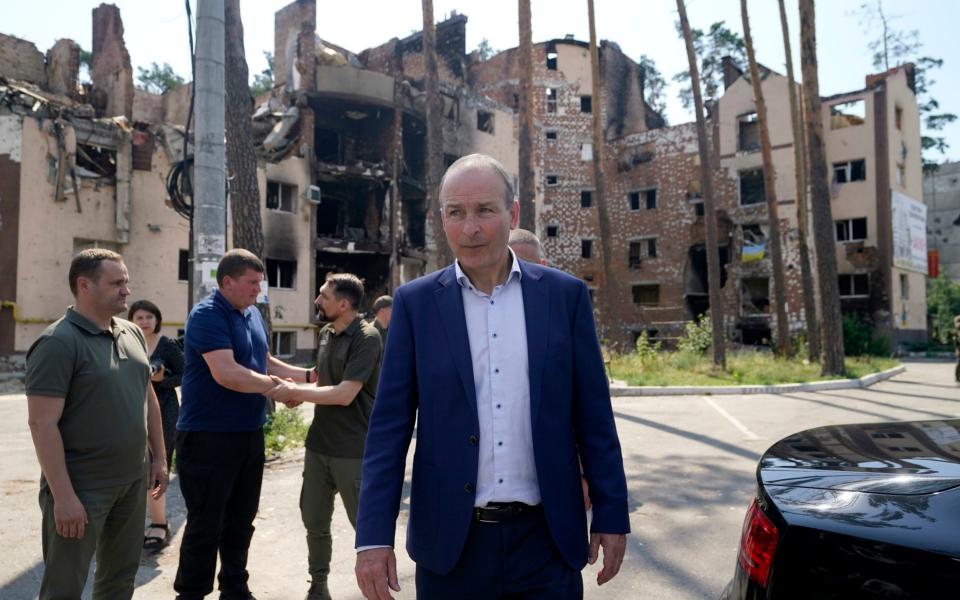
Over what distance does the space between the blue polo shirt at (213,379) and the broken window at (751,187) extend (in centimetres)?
3409

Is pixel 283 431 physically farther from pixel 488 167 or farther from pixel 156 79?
pixel 156 79

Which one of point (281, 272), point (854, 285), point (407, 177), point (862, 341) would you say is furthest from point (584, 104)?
point (281, 272)

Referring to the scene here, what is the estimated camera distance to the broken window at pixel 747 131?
33938 mm

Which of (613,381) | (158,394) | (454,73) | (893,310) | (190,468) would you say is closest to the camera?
(190,468)

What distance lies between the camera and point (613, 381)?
1593 cm

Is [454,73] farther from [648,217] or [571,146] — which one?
[648,217]

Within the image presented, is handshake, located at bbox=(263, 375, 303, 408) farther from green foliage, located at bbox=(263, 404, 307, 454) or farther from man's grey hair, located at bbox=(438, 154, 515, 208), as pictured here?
green foliage, located at bbox=(263, 404, 307, 454)

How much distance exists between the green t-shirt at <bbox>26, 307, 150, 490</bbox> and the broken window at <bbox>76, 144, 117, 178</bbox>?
763 inches

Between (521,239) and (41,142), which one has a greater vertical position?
(41,142)

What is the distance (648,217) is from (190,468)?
1408 inches

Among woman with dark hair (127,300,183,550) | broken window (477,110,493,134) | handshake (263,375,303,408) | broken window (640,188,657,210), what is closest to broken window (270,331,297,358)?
broken window (477,110,493,134)

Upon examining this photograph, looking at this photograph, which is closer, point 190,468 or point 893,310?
point 190,468

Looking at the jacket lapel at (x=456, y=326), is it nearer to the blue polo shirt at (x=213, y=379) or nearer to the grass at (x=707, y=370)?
the blue polo shirt at (x=213, y=379)

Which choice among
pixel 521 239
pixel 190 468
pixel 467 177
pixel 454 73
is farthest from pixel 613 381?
pixel 454 73
